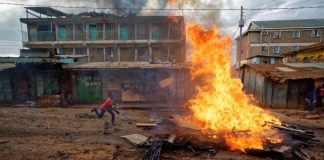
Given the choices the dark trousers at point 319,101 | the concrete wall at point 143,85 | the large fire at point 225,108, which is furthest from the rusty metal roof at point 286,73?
the concrete wall at point 143,85

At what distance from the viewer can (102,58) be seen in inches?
1275

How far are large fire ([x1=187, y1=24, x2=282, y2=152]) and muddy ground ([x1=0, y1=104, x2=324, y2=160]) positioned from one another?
118cm

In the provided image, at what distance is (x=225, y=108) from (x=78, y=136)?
24.3ft

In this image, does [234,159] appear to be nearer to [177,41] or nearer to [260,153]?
[260,153]

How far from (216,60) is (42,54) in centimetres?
1564

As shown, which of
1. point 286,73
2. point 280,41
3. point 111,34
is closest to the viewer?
point 286,73

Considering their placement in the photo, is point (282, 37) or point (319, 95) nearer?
point (319, 95)

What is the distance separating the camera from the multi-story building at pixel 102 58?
19.8 metres

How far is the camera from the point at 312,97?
15984 mm

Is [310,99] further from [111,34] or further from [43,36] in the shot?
[43,36]

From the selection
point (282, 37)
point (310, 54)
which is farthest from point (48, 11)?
point (282, 37)

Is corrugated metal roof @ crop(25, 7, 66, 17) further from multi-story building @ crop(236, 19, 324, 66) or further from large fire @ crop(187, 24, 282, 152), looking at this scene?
multi-story building @ crop(236, 19, 324, 66)

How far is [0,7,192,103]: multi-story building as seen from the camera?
1981 cm

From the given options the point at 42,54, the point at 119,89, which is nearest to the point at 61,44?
the point at 42,54
